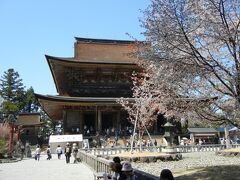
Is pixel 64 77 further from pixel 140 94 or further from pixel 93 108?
pixel 140 94

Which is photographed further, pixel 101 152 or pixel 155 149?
pixel 155 149

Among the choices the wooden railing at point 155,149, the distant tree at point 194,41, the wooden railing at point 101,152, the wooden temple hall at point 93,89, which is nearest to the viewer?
the distant tree at point 194,41

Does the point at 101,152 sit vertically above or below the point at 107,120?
below

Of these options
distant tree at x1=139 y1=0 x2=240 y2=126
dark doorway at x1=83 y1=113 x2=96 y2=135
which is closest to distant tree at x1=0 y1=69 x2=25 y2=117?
dark doorway at x1=83 y1=113 x2=96 y2=135

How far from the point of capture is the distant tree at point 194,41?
9.26 metres

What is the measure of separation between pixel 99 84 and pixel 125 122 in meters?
5.43

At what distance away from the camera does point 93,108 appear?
128ft

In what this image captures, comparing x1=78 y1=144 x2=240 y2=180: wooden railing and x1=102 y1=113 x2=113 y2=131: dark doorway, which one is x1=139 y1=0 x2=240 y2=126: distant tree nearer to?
x1=78 y1=144 x2=240 y2=180: wooden railing

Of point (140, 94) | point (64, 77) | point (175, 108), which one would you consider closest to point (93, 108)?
point (64, 77)

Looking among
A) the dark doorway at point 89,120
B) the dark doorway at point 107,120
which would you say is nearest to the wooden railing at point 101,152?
the dark doorway at point 89,120

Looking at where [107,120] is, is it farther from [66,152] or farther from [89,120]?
[66,152]

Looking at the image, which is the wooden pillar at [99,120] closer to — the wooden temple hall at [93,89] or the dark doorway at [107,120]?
the wooden temple hall at [93,89]

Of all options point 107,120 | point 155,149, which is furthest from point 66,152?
point 107,120

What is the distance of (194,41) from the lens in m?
9.95
